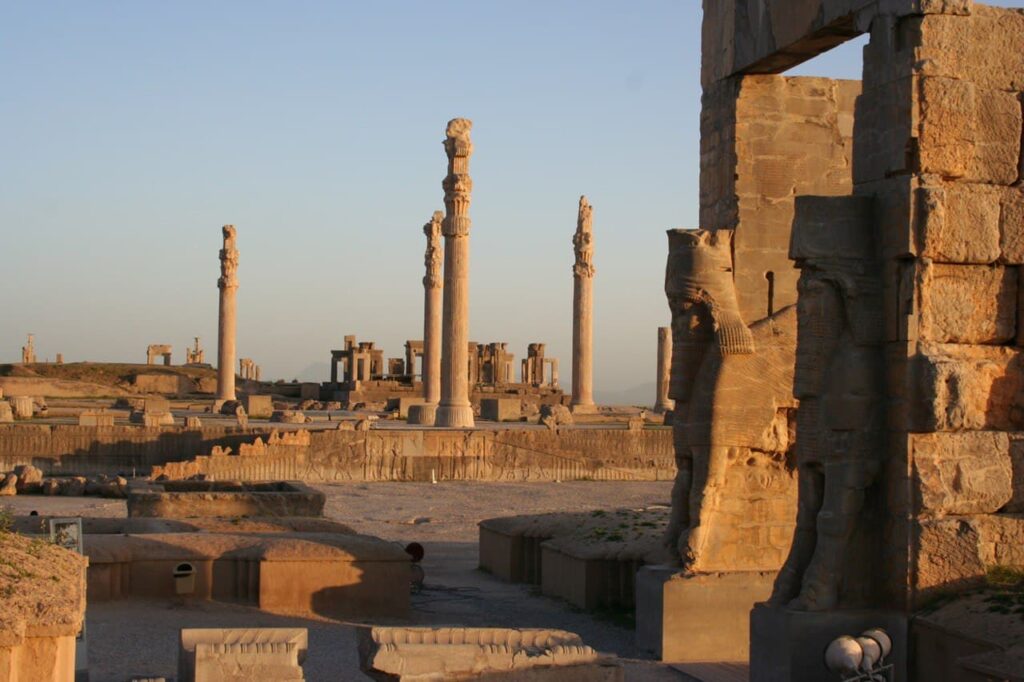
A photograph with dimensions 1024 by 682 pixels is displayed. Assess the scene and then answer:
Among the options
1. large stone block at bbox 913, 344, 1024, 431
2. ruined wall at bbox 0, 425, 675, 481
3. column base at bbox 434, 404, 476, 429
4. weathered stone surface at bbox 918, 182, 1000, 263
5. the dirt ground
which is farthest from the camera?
column base at bbox 434, 404, 476, 429

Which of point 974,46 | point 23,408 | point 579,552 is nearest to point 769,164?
point 974,46

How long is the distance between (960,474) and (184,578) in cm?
565

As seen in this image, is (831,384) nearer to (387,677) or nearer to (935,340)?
(935,340)

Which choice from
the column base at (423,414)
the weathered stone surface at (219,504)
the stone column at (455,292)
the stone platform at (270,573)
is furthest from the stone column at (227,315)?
the stone platform at (270,573)

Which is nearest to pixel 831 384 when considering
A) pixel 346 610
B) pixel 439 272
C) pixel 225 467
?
A: pixel 346 610

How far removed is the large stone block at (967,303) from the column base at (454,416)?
21.2 meters

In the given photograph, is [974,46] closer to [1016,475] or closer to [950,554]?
[1016,475]

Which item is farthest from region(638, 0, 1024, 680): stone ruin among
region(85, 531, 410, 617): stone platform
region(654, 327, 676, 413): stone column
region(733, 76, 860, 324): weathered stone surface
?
region(654, 327, 676, 413): stone column

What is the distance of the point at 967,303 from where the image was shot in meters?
7.99

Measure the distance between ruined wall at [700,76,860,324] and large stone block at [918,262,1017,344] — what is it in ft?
9.07

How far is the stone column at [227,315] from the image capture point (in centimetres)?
3878

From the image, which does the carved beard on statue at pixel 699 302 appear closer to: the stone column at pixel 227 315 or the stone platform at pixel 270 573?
the stone platform at pixel 270 573

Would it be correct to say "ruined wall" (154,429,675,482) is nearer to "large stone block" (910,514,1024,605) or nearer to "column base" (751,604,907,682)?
"column base" (751,604,907,682)

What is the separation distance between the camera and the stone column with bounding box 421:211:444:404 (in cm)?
3684
